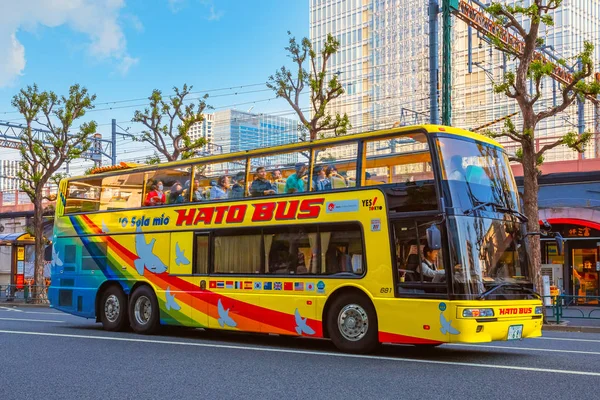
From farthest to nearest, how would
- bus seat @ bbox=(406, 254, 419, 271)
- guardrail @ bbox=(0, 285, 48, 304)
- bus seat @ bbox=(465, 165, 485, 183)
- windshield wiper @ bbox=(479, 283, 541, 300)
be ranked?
guardrail @ bbox=(0, 285, 48, 304)
bus seat @ bbox=(465, 165, 485, 183)
bus seat @ bbox=(406, 254, 419, 271)
windshield wiper @ bbox=(479, 283, 541, 300)

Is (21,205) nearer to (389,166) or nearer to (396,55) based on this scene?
(389,166)

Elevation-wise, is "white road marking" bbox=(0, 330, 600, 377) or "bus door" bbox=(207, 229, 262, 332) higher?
"bus door" bbox=(207, 229, 262, 332)

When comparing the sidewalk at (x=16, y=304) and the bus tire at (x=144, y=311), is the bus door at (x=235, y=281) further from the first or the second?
the sidewalk at (x=16, y=304)

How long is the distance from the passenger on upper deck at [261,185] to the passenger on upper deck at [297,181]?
1.39 feet

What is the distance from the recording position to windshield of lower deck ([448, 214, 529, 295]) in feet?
33.5

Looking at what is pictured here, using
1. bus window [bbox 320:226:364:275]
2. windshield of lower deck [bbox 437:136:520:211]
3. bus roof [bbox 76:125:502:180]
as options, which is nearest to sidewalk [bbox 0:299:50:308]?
bus roof [bbox 76:125:502:180]

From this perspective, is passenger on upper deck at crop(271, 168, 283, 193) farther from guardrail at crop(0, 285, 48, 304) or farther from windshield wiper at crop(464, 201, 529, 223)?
guardrail at crop(0, 285, 48, 304)

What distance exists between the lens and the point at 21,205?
4622cm

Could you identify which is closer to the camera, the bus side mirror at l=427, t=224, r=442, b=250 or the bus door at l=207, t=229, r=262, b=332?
the bus side mirror at l=427, t=224, r=442, b=250

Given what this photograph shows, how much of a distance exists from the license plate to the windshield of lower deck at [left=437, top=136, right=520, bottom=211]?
1.78 m

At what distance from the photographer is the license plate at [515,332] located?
10453 mm

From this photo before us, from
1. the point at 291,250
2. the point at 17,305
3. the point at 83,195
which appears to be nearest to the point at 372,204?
the point at 291,250

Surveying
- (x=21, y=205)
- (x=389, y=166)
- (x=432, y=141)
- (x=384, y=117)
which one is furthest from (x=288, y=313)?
(x=384, y=117)

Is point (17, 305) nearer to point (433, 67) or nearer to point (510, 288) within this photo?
point (433, 67)
